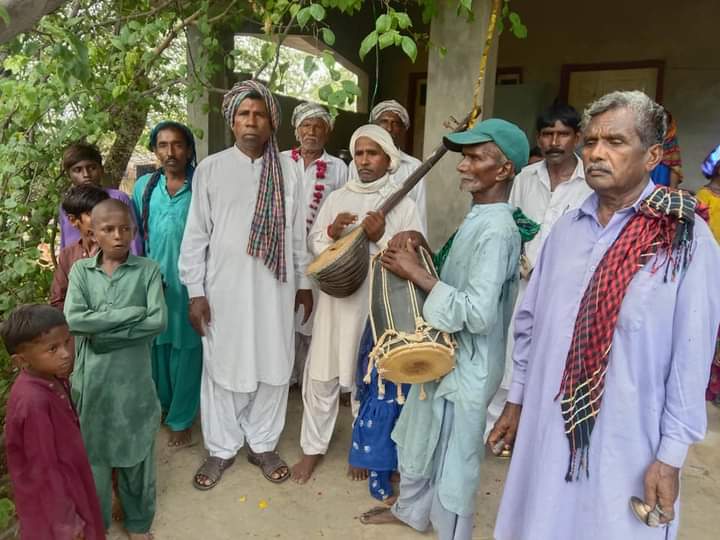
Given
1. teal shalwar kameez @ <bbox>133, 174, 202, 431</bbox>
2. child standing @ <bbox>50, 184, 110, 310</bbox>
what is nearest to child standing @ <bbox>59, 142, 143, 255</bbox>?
teal shalwar kameez @ <bbox>133, 174, 202, 431</bbox>

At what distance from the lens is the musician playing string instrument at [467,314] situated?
213 cm

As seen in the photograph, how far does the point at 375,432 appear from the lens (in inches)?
117

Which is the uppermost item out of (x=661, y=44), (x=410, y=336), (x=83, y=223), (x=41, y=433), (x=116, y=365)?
(x=661, y=44)

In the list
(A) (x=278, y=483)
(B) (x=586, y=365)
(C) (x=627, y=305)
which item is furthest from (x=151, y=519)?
(C) (x=627, y=305)

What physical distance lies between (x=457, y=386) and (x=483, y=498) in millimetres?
1175

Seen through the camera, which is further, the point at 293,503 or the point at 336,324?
the point at 336,324

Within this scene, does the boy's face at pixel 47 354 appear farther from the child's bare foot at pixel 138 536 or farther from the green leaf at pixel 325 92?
the green leaf at pixel 325 92

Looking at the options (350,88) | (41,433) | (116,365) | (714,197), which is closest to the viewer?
(41,433)

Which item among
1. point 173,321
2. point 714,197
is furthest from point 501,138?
point 714,197

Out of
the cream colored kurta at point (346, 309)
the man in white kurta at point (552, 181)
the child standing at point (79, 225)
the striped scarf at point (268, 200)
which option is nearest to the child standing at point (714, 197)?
the man in white kurta at point (552, 181)

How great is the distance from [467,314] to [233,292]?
148 cm

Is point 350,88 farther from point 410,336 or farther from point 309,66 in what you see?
point 410,336

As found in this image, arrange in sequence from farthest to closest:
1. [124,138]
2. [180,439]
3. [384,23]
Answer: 1. [124,138]
2. [180,439]
3. [384,23]

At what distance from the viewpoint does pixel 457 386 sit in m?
2.31
